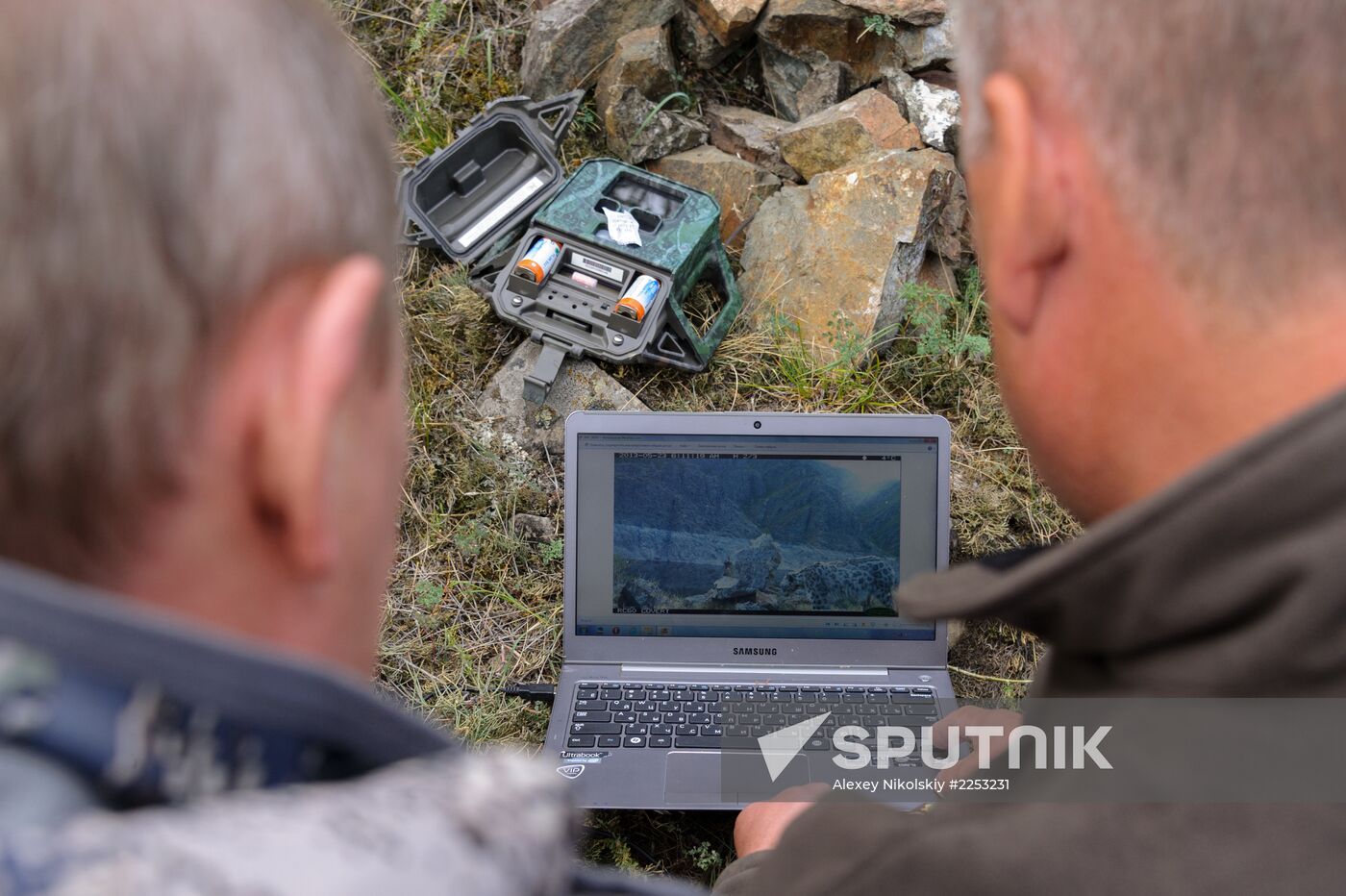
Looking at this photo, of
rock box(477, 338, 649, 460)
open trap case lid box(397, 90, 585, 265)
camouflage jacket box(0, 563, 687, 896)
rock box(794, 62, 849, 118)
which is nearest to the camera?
camouflage jacket box(0, 563, 687, 896)

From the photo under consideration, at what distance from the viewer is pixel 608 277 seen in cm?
204

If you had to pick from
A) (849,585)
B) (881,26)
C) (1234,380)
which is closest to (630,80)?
(881,26)

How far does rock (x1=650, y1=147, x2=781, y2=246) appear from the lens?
7.73 ft

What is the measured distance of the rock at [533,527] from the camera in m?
2.00

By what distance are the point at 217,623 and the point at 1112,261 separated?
50 cm

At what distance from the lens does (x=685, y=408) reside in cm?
211

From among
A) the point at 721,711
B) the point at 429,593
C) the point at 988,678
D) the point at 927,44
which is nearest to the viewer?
the point at 721,711

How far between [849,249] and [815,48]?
670 millimetres

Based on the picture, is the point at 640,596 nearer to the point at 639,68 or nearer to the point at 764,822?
the point at 764,822

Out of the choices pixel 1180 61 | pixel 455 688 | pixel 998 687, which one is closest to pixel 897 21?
pixel 998 687

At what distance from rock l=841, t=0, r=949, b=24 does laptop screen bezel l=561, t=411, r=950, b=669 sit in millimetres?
1275

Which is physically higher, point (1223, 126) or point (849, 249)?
point (1223, 126)

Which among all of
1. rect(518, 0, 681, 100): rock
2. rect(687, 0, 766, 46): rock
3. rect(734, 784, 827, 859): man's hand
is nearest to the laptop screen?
rect(734, 784, 827, 859): man's hand

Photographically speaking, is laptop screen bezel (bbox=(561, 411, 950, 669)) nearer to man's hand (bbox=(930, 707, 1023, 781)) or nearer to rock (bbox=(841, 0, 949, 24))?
man's hand (bbox=(930, 707, 1023, 781))
